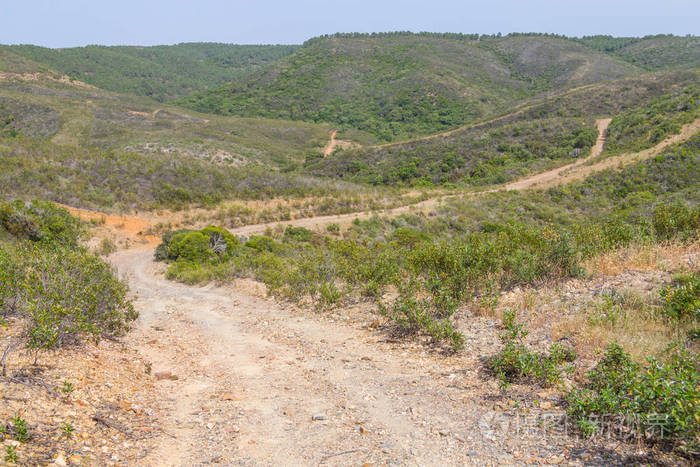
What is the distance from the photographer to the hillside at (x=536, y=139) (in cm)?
3675

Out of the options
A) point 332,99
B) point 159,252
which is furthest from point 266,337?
point 332,99

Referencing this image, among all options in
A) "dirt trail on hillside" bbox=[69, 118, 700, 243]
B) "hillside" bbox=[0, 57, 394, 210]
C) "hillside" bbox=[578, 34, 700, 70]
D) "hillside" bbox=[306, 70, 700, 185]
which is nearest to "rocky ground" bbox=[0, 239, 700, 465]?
"dirt trail on hillside" bbox=[69, 118, 700, 243]

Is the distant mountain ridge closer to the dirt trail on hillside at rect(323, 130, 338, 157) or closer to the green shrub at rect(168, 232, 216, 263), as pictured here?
the dirt trail on hillside at rect(323, 130, 338, 157)

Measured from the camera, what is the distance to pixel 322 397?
4.31 meters

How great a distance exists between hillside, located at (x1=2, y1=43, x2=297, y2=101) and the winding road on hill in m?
126

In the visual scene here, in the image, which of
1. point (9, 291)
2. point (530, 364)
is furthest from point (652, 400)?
point (9, 291)

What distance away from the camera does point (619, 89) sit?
2019 inches

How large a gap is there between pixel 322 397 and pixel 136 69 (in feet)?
550

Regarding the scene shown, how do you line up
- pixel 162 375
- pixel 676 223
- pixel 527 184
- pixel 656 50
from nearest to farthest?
pixel 162 375, pixel 676 223, pixel 527 184, pixel 656 50

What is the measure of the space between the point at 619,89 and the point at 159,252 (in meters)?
56.9

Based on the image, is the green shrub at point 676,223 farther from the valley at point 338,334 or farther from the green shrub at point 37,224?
the green shrub at point 37,224

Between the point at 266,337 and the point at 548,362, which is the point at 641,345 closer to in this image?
the point at 548,362

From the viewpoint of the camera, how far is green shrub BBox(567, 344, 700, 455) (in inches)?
97.1

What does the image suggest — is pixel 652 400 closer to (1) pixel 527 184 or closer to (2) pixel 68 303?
(2) pixel 68 303
